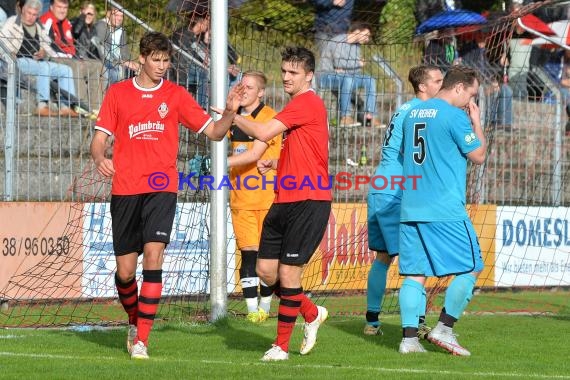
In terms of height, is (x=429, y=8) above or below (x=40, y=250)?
above

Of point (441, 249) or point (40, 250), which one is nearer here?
point (441, 249)

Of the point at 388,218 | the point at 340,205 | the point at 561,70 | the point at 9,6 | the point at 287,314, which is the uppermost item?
the point at 9,6

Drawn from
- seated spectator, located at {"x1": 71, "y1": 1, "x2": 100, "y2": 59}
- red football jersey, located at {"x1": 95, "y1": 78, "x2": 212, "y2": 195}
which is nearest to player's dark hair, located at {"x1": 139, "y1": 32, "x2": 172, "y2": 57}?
red football jersey, located at {"x1": 95, "y1": 78, "x2": 212, "y2": 195}

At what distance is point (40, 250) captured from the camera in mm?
12898

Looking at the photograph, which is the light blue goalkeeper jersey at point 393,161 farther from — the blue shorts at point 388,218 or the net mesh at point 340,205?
the net mesh at point 340,205

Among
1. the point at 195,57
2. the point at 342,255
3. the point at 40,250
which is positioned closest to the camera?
the point at 195,57

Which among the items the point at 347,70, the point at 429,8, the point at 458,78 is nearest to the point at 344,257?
the point at 347,70

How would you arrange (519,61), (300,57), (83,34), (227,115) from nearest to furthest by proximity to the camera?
(227,115), (300,57), (83,34), (519,61)

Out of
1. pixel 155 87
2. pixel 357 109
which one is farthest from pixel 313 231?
pixel 357 109

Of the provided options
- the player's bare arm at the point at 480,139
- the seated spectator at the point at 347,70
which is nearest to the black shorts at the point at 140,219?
the player's bare arm at the point at 480,139

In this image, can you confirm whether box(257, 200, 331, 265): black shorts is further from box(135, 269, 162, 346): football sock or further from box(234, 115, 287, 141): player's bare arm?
box(135, 269, 162, 346): football sock

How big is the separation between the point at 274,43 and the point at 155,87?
637 cm

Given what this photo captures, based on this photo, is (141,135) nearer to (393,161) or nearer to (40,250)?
(393,161)

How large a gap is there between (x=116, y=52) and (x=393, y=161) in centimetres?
337
